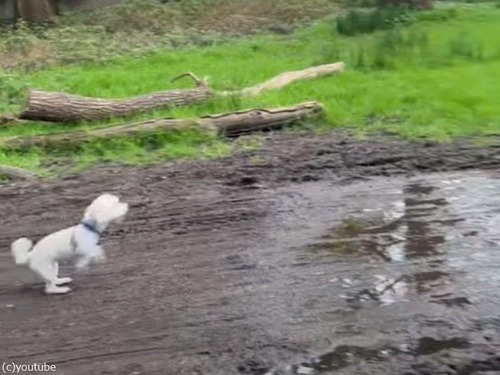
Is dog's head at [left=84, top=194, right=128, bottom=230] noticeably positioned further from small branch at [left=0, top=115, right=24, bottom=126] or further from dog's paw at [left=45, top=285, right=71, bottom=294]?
small branch at [left=0, top=115, right=24, bottom=126]

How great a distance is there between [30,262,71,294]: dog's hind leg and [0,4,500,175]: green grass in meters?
3.66

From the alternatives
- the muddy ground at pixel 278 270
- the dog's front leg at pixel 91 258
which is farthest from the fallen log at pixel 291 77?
the dog's front leg at pixel 91 258

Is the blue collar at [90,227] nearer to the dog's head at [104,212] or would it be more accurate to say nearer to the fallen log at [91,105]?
the dog's head at [104,212]

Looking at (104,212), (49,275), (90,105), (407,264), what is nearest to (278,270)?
(407,264)

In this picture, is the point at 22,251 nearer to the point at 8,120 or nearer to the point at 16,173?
the point at 16,173

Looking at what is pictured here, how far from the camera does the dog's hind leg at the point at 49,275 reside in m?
5.93

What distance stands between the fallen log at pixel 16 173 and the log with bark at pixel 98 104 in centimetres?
178

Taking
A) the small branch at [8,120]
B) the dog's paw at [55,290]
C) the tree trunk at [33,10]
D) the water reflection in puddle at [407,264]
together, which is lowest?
the water reflection in puddle at [407,264]

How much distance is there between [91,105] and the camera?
11.3 metres

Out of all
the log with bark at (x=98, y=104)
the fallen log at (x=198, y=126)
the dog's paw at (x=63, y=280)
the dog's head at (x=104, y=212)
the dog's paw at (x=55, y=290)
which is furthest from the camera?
the log with bark at (x=98, y=104)

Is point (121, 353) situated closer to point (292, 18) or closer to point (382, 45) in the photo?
point (382, 45)

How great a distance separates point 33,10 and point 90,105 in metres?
11.9

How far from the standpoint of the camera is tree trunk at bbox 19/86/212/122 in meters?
11.1

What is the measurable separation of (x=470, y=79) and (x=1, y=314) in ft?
26.1
